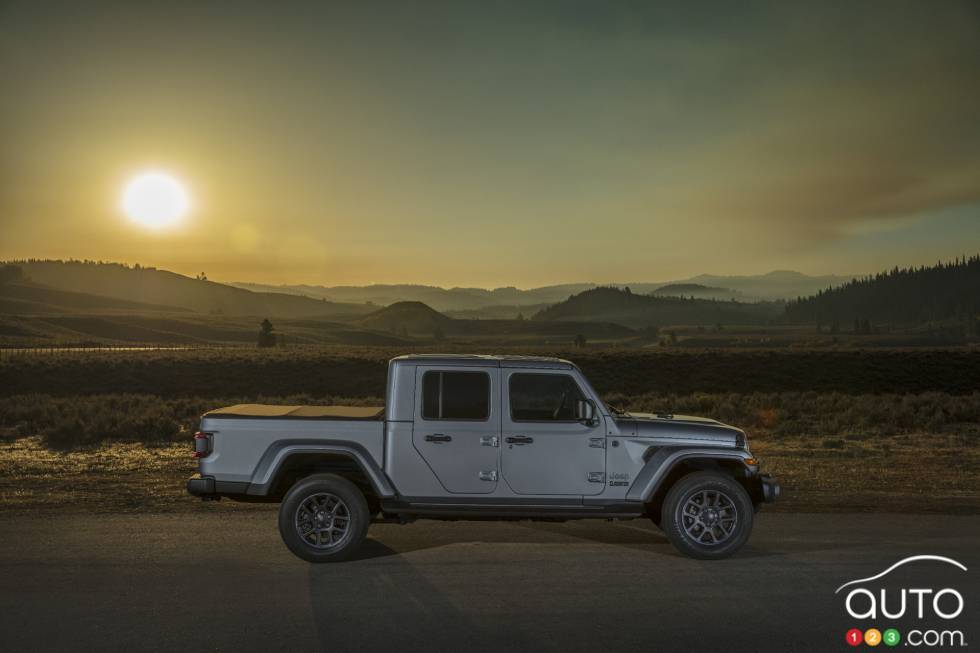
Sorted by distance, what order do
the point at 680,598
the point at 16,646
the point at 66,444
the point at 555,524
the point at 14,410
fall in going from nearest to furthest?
the point at 16,646 → the point at 680,598 → the point at 555,524 → the point at 66,444 → the point at 14,410

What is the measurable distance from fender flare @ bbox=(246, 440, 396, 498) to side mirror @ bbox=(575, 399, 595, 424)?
2.13m

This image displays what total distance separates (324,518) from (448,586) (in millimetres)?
1747

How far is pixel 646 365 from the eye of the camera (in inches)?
2313

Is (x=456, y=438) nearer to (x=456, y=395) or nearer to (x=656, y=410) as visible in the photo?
(x=456, y=395)

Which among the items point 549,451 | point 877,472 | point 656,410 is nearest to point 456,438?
point 549,451

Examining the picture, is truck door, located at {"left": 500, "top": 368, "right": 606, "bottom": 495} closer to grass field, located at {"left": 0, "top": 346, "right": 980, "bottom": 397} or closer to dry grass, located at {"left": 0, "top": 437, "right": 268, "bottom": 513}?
dry grass, located at {"left": 0, "top": 437, "right": 268, "bottom": 513}

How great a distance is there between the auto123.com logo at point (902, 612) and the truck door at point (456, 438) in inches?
140

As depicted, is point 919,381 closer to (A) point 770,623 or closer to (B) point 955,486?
(B) point 955,486

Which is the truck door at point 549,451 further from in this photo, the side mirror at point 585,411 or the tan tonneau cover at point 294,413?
the tan tonneau cover at point 294,413

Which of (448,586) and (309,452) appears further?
(309,452)

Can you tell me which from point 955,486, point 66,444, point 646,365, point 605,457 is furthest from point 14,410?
point 646,365

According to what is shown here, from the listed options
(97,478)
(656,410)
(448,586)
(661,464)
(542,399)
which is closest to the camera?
(448,586)

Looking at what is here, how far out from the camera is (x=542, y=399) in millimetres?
8594

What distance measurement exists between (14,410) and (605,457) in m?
27.3
